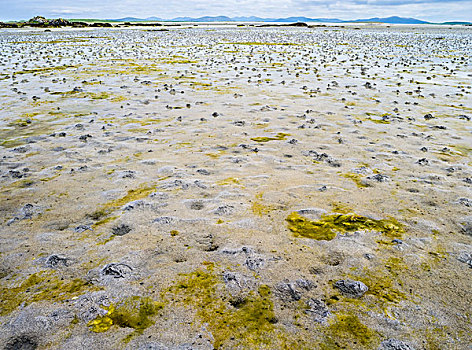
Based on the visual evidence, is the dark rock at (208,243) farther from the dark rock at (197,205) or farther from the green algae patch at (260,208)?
the green algae patch at (260,208)

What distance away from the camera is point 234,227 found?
564cm

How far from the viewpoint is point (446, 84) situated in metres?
18.1

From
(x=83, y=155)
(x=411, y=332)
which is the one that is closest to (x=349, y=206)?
(x=411, y=332)

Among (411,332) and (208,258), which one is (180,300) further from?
(411,332)

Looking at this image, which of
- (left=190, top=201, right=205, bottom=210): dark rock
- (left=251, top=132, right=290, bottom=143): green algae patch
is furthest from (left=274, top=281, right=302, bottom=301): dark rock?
(left=251, top=132, right=290, bottom=143): green algae patch

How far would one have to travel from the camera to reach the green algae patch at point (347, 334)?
3.50 m

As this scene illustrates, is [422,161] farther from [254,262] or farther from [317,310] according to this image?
[317,310]

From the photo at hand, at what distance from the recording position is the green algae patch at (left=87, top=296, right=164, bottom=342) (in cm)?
371

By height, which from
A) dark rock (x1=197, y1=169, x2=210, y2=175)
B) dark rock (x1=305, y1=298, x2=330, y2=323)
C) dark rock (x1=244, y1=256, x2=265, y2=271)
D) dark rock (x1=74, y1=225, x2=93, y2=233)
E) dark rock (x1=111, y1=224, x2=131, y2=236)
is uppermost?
dark rock (x1=197, y1=169, x2=210, y2=175)

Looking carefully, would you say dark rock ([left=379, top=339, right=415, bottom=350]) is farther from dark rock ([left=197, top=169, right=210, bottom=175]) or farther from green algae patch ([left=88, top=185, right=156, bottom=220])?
dark rock ([left=197, top=169, right=210, bottom=175])

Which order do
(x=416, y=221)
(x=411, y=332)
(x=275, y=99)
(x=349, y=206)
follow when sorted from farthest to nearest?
(x=275, y=99) → (x=349, y=206) → (x=416, y=221) → (x=411, y=332)

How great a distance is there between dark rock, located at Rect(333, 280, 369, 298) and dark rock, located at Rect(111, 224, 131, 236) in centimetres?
349

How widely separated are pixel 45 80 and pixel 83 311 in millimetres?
19486

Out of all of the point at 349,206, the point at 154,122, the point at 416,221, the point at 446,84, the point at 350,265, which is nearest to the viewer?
the point at 350,265
